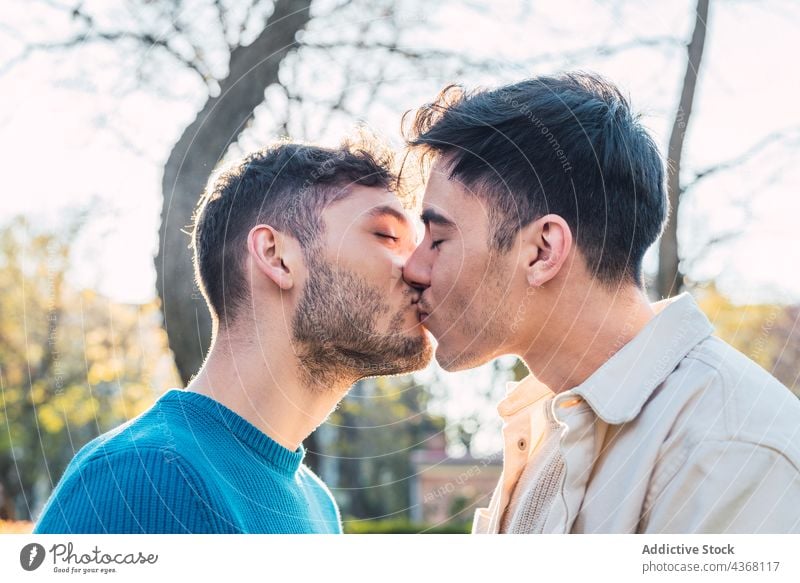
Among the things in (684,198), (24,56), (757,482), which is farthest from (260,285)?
(684,198)

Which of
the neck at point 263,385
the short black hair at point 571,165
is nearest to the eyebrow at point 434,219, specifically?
the short black hair at point 571,165

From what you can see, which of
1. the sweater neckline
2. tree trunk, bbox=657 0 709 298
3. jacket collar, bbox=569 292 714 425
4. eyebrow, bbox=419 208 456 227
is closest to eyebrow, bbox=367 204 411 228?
eyebrow, bbox=419 208 456 227

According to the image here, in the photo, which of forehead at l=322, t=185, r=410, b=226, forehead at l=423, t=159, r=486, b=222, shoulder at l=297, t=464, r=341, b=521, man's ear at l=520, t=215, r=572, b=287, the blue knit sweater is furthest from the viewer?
shoulder at l=297, t=464, r=341, b=521

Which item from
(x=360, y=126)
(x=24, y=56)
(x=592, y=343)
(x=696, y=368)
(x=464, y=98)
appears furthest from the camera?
(x=24, y=56)

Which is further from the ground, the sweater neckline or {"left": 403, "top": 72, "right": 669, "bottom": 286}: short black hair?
{"left": 403, "top": 72, "right": 669, "bottom": 286}: short black hair

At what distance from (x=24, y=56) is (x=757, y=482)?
416 centimetres

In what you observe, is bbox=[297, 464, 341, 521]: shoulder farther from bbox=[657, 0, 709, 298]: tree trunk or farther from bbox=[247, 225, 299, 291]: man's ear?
bbox=[657, 0, 709, 298]: tree trunk

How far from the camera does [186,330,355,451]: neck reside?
295 cm

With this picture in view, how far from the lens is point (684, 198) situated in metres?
5.11

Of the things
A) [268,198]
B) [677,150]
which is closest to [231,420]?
[268,198]

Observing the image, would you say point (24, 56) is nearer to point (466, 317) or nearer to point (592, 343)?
point (466, 317)
